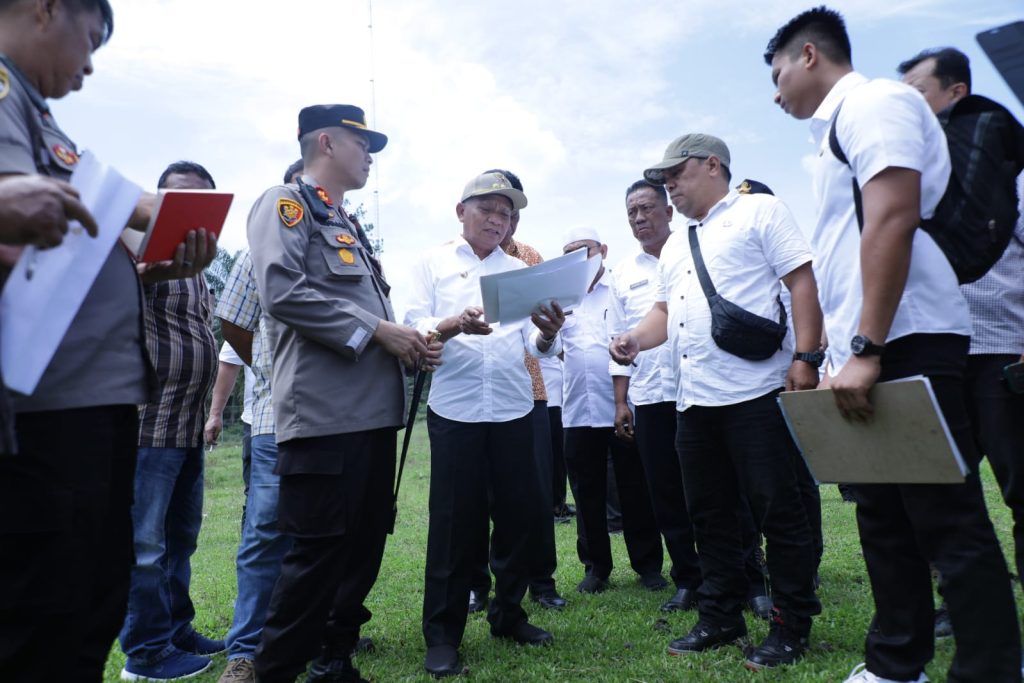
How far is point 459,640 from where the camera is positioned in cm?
→ 369

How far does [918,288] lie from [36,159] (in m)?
2.56

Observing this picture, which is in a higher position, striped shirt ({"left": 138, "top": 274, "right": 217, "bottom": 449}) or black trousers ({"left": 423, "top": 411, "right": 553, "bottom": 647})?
striped shirt ({"left": 138, "top": 274, "right": 217, "bottom": 449})

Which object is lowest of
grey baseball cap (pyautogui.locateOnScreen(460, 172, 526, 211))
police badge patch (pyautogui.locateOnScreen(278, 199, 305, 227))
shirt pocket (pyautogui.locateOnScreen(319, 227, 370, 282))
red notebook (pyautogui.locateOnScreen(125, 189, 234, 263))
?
red notebook (pyautogui.locateOnScreen(125, 189, 234, 263))

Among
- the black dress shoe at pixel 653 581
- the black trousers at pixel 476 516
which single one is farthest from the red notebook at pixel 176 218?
the black dress shoe at pixel 653 581

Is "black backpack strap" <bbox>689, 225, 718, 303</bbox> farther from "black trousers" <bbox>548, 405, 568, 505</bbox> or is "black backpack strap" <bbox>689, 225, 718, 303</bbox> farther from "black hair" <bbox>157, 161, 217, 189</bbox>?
"black trousers" <bbox>548, 405, 568, 505</bbox>

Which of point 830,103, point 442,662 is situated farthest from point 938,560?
point 442,662

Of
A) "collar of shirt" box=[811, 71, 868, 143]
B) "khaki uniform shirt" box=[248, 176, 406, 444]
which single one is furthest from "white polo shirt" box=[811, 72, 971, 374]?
"khaki uniform shirt" box=[248, 176, 406, 444]

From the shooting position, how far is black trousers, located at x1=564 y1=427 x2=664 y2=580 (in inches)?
209

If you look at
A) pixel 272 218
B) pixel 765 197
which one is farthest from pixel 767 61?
pixel 272 218

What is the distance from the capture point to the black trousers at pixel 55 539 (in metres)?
1.65

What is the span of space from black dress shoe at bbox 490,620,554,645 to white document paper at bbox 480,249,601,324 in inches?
64.0

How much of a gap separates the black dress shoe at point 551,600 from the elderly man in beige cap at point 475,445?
82 cm

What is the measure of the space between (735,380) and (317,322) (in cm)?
190

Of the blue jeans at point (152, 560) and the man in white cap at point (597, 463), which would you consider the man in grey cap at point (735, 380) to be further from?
the blue jeans at point (152, 560)
